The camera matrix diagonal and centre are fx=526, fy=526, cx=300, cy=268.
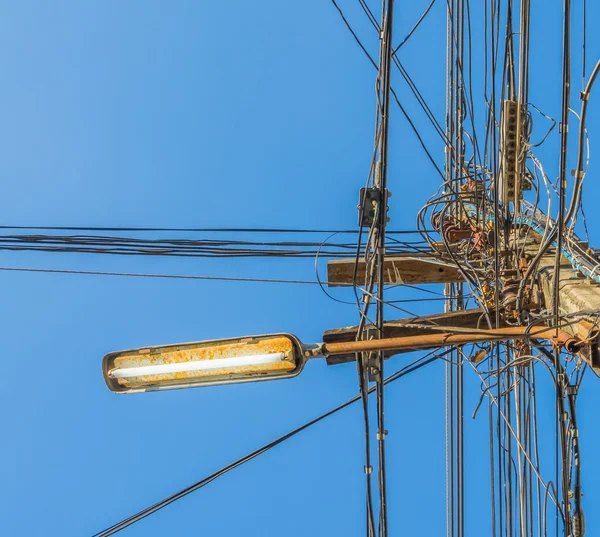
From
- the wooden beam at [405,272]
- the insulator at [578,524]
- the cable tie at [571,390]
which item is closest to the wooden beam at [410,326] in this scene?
the cable tie at [571,390]

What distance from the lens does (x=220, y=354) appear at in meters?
2.01

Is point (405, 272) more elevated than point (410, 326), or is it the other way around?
point (405, 272)

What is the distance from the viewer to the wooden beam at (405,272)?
13.2ft

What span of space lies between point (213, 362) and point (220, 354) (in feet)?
0.14

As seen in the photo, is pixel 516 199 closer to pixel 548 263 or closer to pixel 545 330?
pixel 548 263

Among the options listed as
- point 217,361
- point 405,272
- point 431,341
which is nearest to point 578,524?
point 431,341

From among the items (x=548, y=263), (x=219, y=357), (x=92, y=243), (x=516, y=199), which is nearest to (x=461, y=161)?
(x=516, y=199)

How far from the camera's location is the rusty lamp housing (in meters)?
2.01

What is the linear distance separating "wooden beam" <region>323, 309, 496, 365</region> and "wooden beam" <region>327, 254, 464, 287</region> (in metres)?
0.87

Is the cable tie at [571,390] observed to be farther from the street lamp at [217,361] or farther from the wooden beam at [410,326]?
the street lamp at [217,361]

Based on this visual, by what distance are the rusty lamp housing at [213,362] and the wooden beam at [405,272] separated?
2.02 metres

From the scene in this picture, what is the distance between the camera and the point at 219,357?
201cm

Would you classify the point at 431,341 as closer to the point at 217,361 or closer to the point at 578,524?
the point at 217,361

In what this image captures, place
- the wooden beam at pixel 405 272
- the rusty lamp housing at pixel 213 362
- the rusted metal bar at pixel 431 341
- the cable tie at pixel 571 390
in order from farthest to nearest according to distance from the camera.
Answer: the wooden beam at pixel 405 272 < the cable tie at pixel 571 390 < the rusted metal bar at pixel 431 341 < the rusty lamp housing at pixel 213 362
